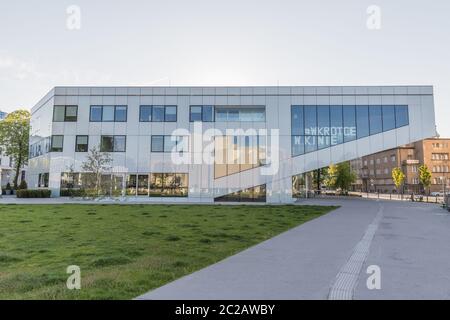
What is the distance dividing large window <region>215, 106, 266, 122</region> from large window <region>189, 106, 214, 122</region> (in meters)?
0.62

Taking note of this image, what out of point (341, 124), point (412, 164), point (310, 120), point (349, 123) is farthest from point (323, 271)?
point (412, 164)

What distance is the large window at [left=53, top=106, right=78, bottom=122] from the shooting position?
3484cm

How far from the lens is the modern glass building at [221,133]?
32.0m

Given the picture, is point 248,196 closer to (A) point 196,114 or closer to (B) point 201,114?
(B) point 201,114

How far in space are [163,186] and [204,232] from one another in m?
21.8

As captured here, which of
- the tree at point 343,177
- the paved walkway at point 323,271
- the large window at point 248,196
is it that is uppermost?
the tree at point 343,177

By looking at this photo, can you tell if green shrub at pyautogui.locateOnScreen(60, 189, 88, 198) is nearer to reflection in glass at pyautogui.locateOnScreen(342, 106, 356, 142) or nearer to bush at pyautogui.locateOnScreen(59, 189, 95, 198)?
bush at pyautogui.locateOnScreen(59, 189, 95, 198)

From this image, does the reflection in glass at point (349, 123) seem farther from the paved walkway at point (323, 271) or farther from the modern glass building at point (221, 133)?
the paved walkway at point (323, 271)

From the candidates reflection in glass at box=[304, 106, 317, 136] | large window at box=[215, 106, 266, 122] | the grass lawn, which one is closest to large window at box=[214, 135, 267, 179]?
large window at box=[215, 106, 266, 122]

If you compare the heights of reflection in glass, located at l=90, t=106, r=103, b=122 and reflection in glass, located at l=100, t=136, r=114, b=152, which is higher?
reflection in glass, located at l=90, t=106, r=103, b=122

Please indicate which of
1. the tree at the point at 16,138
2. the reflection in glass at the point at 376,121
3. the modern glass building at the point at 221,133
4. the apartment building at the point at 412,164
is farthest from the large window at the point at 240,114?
the apartment building at the point at 412,164

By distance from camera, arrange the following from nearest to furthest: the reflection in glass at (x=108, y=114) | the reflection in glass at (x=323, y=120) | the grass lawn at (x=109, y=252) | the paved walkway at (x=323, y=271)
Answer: the paved walkway at (x=323, y=271) < the grass lawn at (x=109, y=252) < the reflection in glass at (x=323, y=120) < the reflection in glass at (x=108, y=114)

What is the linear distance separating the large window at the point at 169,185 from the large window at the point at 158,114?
5.79m
